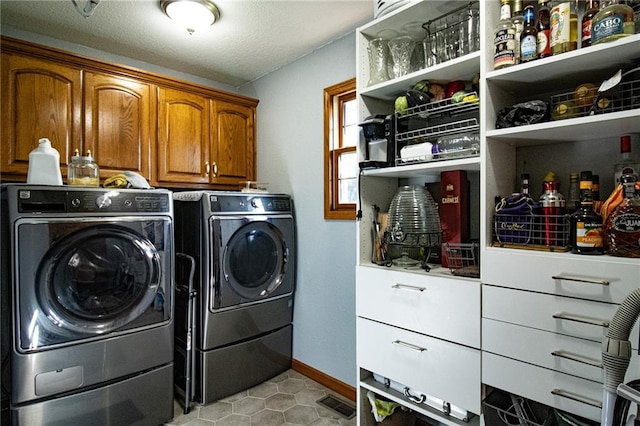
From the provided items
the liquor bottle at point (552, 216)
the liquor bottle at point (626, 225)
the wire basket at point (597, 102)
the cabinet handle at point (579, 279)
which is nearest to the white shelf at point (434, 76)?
the wire basket at point (597, 102)

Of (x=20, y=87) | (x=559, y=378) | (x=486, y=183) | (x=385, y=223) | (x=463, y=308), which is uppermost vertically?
(x=20, y=87)

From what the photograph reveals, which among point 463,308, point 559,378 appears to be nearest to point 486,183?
point 463,308

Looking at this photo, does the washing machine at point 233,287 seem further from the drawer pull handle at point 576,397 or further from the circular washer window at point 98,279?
the drawer pull handle at point 576,397

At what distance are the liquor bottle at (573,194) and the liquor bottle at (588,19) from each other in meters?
0.44

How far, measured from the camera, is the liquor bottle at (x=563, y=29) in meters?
1.15

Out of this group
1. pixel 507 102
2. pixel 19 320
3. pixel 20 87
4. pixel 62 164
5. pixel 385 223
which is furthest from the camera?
pixel 62 164

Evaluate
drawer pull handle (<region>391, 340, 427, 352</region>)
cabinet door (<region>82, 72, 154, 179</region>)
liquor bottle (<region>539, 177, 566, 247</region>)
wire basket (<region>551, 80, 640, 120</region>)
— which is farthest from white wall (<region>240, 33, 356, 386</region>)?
wire basket (<region>551, 80, 640, 120</region>)

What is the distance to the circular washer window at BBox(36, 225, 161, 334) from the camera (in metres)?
1.61

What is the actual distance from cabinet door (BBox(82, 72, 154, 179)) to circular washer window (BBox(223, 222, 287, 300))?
32.5 inches

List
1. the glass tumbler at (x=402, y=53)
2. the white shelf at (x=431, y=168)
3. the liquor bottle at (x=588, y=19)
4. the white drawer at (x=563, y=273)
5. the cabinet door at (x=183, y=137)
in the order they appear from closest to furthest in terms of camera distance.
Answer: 1. the white drawer at (x=563, y=273)
2. the liquor bottle at (x=588, y=19)
3. the white shelf at (x=431, y=168)
4. the glass tumbler at (x=402, y=53)
5. the cabinet door at (x=183, y=137)

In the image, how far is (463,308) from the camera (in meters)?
1.33

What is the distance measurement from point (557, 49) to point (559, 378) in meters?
1.09

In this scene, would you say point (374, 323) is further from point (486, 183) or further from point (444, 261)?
point (486, 183)

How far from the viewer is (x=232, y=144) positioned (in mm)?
2844
